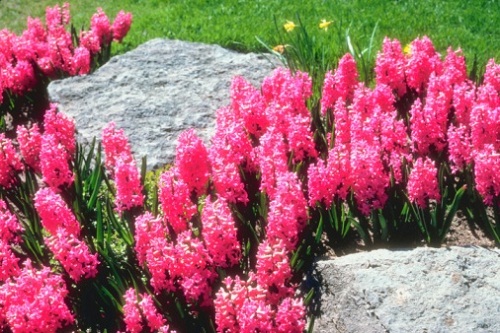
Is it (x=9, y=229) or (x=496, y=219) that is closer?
(x=496, y=219)

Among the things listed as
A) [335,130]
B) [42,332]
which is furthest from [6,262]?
[335,130]

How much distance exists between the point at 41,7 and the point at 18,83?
4411mm

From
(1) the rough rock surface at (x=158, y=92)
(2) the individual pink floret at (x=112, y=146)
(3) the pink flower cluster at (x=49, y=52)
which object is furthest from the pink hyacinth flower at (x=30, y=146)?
(3) the pink flower cluster at (x=49, y=52)

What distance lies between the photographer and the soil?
3.99 metres

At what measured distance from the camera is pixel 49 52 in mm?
6824

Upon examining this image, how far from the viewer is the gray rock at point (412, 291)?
3.34 m

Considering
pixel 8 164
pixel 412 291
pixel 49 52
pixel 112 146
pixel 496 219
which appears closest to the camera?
pixel 412 291

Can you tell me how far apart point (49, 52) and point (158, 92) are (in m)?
1.47

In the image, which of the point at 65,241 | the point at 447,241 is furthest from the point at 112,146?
the point at 447,241

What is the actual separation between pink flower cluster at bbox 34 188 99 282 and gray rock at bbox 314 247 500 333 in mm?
1293

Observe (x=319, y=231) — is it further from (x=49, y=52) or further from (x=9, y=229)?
(x=49, y=52)

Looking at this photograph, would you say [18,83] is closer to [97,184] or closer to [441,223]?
[97,184]

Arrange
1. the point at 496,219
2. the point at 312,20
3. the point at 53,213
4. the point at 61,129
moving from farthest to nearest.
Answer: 1. the point at 312,20
2. the point at 61,129
3. the point at 496,219
4. the point at 53,213

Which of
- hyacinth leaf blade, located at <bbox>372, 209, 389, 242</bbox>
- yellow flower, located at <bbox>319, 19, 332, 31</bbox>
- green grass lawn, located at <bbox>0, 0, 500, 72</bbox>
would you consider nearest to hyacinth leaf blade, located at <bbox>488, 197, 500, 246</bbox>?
hyacinth leaf blade, located at <bbox>372, 209, 389, 242</bbox>
